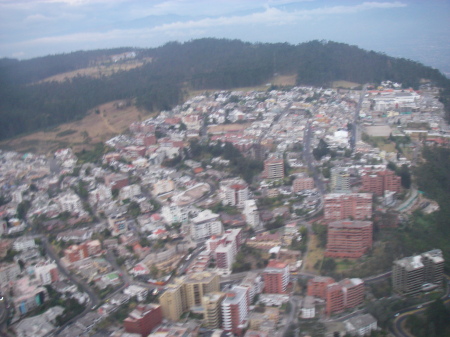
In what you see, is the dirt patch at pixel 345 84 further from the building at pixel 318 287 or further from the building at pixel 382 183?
the building at pixel 318 287

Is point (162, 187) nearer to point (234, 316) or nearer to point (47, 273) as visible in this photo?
point (47, 273)

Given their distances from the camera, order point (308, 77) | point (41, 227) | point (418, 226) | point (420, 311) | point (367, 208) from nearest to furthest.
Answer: point (420, 311)
point (418, 226)
point (367, 208)
point (41, 227)
point (308, 77)

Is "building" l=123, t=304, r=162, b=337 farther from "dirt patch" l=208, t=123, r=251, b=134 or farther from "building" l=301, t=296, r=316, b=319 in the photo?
"dirt patch" l=208, t=123, r=251, b=134

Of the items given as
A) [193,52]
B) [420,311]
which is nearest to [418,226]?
[420,311]

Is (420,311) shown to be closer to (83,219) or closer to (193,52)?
(83,219)

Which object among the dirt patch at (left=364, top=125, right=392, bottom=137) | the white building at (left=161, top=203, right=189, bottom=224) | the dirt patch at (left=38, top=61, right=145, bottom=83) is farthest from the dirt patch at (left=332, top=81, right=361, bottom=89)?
the white building at (left=161, top=203, right=189, bottom=224)
